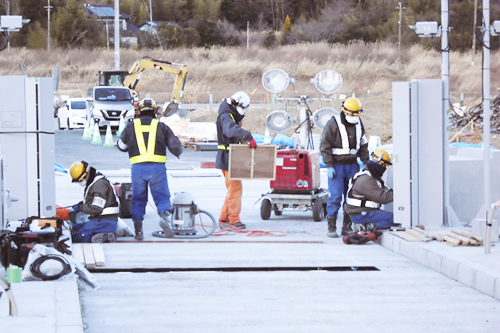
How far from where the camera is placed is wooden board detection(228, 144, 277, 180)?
650 inches

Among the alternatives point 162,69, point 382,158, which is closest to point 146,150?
point 382,158

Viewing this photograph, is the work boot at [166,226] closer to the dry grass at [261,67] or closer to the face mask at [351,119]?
the face mask at [351,119]

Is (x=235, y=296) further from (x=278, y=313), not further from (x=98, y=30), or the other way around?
(x=98, y=30)

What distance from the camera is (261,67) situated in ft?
258

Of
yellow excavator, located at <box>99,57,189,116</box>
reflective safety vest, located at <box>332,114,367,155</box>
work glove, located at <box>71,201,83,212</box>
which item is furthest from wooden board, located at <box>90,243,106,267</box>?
yellow excavator, located at <box>99,57,189,116</box>

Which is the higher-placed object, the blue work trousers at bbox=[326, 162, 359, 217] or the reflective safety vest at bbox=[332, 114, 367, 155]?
the reflective safety vest at bbox=[332, 114, 367, 155]

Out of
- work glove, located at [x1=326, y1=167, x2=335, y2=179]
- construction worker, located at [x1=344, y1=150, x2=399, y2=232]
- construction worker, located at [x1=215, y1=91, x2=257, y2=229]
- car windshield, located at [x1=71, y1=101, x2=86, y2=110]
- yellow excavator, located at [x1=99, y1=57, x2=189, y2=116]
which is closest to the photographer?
construction worker, located at [x1=344, y1=150, x2=399, y2=232]

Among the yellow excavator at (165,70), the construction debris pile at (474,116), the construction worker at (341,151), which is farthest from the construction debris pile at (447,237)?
the yellow excavator at (165,70)

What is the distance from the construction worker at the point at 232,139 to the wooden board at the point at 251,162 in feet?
0.47

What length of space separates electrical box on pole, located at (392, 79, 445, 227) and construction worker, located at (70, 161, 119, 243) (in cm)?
401

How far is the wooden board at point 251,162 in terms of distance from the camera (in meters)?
16.5

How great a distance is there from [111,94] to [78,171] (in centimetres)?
3413

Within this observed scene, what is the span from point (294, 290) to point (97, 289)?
6.75 ft

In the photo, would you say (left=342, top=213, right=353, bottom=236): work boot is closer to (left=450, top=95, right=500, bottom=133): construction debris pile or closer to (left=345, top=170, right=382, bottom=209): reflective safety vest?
(left=345, top=170, right=382, bottom=209): reflective safety vest
